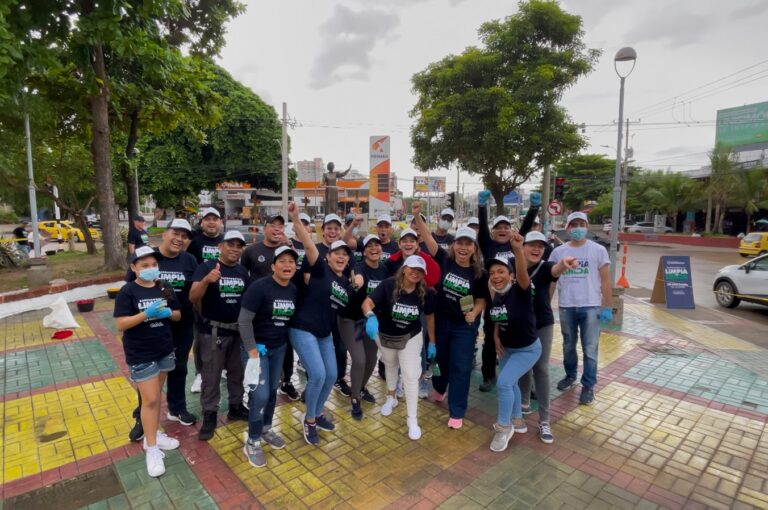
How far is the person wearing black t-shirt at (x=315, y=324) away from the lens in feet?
12.5

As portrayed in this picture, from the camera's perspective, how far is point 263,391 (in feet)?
11.8

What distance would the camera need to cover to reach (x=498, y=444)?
3869mm

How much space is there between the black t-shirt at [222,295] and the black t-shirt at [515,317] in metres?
2.43

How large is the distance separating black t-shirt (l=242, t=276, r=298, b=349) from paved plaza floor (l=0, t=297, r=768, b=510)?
3.63 ft

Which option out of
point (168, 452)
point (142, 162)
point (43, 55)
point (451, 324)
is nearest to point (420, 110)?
point (43, 55)

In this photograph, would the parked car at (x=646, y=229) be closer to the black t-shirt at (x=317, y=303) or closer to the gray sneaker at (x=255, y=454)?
the black t-shirt at (x=317, y=303)

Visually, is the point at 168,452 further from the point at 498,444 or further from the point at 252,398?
the point at 498,444

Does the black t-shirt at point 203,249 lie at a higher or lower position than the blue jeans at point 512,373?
higher

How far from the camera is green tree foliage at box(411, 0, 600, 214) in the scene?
603 inches

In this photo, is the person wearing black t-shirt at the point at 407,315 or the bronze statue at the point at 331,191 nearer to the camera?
the person wearing black t-shirt at the point at 407,315

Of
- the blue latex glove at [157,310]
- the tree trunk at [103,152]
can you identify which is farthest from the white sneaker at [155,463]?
the tree trunk at [103,152]

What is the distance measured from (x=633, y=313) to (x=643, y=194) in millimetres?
37457

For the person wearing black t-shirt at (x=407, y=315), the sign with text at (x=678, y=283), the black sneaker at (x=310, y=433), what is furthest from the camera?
the sign with text at (x=678, y=283)

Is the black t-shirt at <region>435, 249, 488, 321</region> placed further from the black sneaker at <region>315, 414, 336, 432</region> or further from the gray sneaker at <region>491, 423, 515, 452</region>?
the black sneaker at <region>315, 414, 336, 432</region>
